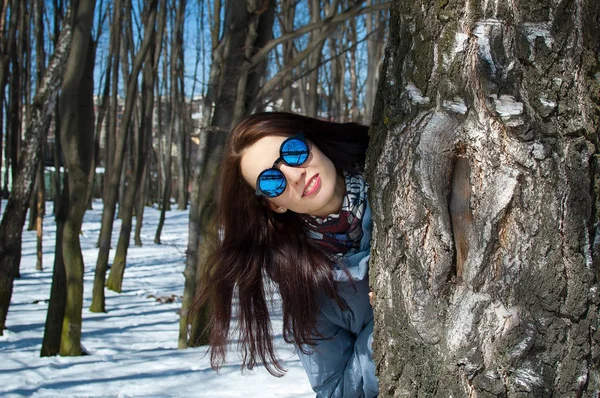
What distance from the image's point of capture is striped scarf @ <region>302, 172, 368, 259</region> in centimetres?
179

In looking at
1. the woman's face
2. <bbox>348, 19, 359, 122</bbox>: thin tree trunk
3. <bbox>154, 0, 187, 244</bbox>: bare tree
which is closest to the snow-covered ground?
the woman's face

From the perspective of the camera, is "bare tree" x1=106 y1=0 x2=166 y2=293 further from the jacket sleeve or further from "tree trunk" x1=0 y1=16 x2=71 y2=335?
the jacket sleeve

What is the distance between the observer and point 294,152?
177 cm

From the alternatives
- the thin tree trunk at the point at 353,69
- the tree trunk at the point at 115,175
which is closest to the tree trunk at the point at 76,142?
the tree trunk at the point at 115,175

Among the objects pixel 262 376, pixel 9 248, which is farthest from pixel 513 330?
pixel 9 248

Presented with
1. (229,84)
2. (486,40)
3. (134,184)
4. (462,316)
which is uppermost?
(229,84)

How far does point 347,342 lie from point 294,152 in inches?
25.0

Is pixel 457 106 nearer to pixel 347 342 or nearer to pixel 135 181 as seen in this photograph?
pixel 347 342

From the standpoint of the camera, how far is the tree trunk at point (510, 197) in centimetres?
128

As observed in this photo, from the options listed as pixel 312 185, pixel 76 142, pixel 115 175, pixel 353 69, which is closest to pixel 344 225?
pixel 312 185

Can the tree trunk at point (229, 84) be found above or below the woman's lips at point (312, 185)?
above

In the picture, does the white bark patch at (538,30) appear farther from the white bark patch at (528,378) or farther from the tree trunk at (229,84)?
the tree trunk at (229,84)

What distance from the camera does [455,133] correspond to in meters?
1.34

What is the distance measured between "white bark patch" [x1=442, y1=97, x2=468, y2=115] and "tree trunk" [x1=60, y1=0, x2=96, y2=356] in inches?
195
